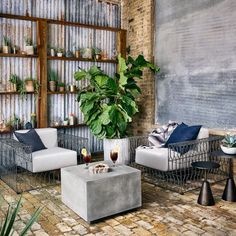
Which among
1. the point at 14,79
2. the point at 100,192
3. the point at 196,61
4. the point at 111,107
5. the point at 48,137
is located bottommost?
the point at 100,192

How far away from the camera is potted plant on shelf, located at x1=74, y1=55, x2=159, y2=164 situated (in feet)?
17.3

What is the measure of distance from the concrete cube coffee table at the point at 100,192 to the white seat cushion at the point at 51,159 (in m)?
0.83

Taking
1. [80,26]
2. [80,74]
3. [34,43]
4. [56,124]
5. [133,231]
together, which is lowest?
[133,231]

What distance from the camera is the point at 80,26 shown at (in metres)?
6.07

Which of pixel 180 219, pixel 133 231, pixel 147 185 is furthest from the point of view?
pixel 147 185

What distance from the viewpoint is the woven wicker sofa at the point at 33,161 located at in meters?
4.23

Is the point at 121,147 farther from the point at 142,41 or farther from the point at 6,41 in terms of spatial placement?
the point at 6,41

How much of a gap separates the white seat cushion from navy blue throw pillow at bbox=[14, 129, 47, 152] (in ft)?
0.40

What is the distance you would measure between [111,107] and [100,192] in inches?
90.5

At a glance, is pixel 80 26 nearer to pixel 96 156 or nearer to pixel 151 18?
pixel 151 18

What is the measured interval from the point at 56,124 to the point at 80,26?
81.5 inches

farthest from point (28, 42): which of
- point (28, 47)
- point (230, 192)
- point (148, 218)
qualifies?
point (230, 192)

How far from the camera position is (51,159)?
4.34m

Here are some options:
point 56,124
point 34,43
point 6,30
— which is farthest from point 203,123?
point 6,30
